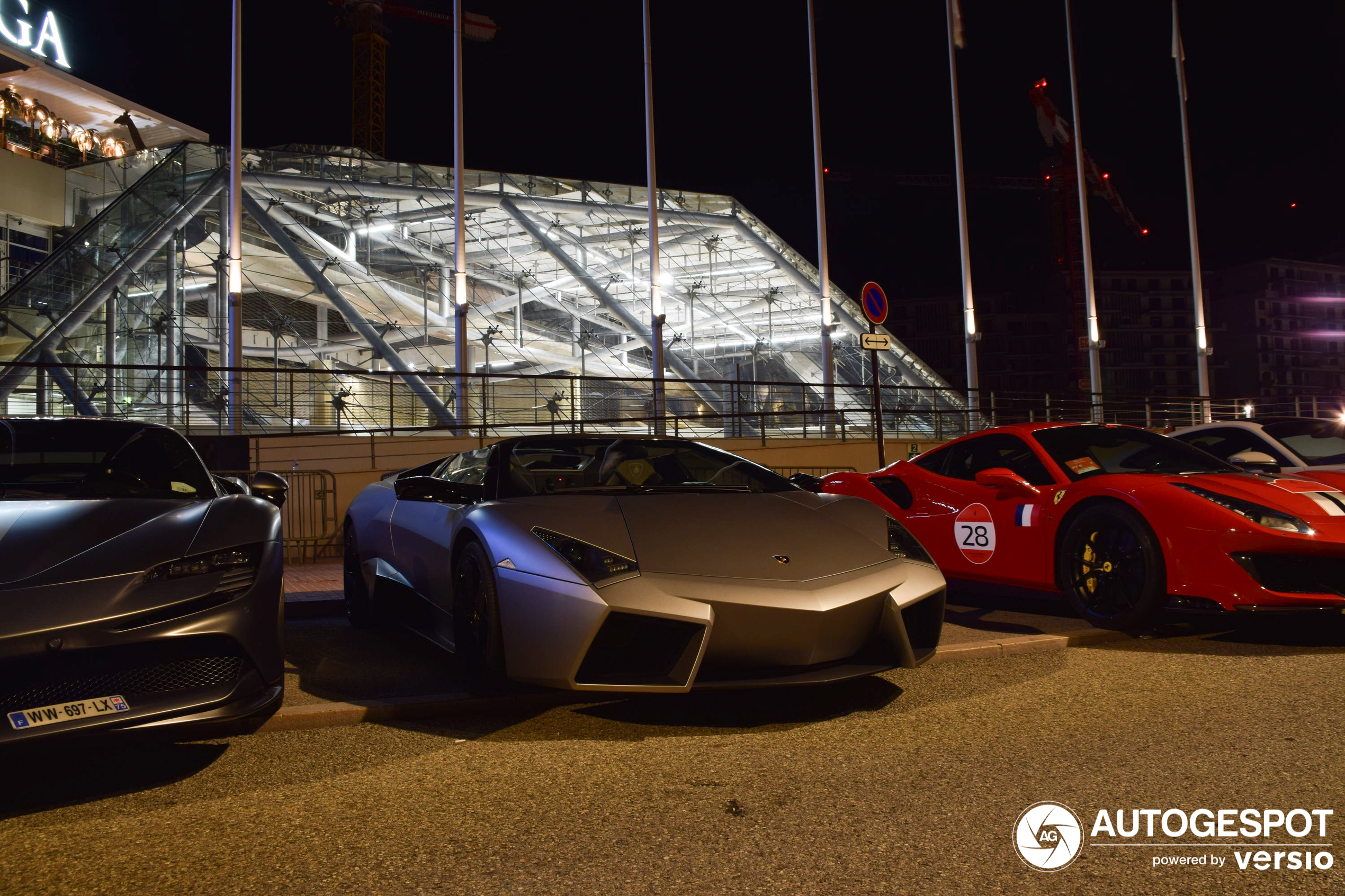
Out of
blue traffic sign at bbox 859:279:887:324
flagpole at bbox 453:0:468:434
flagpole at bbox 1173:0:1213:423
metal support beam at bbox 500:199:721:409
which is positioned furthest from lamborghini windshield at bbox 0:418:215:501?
flagpole at bbox 1173:0:1213:423

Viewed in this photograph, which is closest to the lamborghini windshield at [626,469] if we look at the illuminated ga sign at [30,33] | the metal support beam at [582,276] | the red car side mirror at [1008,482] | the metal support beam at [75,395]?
the red car side mirror at [1008,482]

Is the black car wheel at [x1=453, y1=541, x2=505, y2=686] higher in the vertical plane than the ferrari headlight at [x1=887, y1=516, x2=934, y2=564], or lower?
lower

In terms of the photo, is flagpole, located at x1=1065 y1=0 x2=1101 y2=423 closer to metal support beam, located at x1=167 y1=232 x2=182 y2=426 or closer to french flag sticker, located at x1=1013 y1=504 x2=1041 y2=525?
metal support beam, located at x1=167 y1=232 x2=182 y2=426

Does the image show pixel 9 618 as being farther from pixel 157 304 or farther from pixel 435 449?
pixel 157 304

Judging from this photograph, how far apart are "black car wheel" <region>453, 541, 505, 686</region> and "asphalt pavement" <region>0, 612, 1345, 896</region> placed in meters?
0.23

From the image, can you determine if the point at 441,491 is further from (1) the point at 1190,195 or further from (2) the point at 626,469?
(1) the point at 1190,195

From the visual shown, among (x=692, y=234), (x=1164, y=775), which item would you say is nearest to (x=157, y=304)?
(x=692, y=234)

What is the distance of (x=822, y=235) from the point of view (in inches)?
1005

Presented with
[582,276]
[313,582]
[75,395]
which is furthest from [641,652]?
[582,276]

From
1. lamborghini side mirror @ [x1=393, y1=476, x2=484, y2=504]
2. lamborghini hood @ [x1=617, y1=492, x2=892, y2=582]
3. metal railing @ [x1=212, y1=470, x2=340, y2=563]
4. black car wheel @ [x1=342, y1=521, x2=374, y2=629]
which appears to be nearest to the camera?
lamborghini hood @ [x1=617, y1=492, x2=892, y2=582]

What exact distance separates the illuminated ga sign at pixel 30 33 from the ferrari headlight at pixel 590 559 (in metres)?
39.6

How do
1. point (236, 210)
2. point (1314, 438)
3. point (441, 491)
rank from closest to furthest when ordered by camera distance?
point (441, 491) < point (1314, 438) < point (236, 210)

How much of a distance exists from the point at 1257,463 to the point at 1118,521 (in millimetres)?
1538

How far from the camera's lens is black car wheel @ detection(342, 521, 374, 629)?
229 inches
